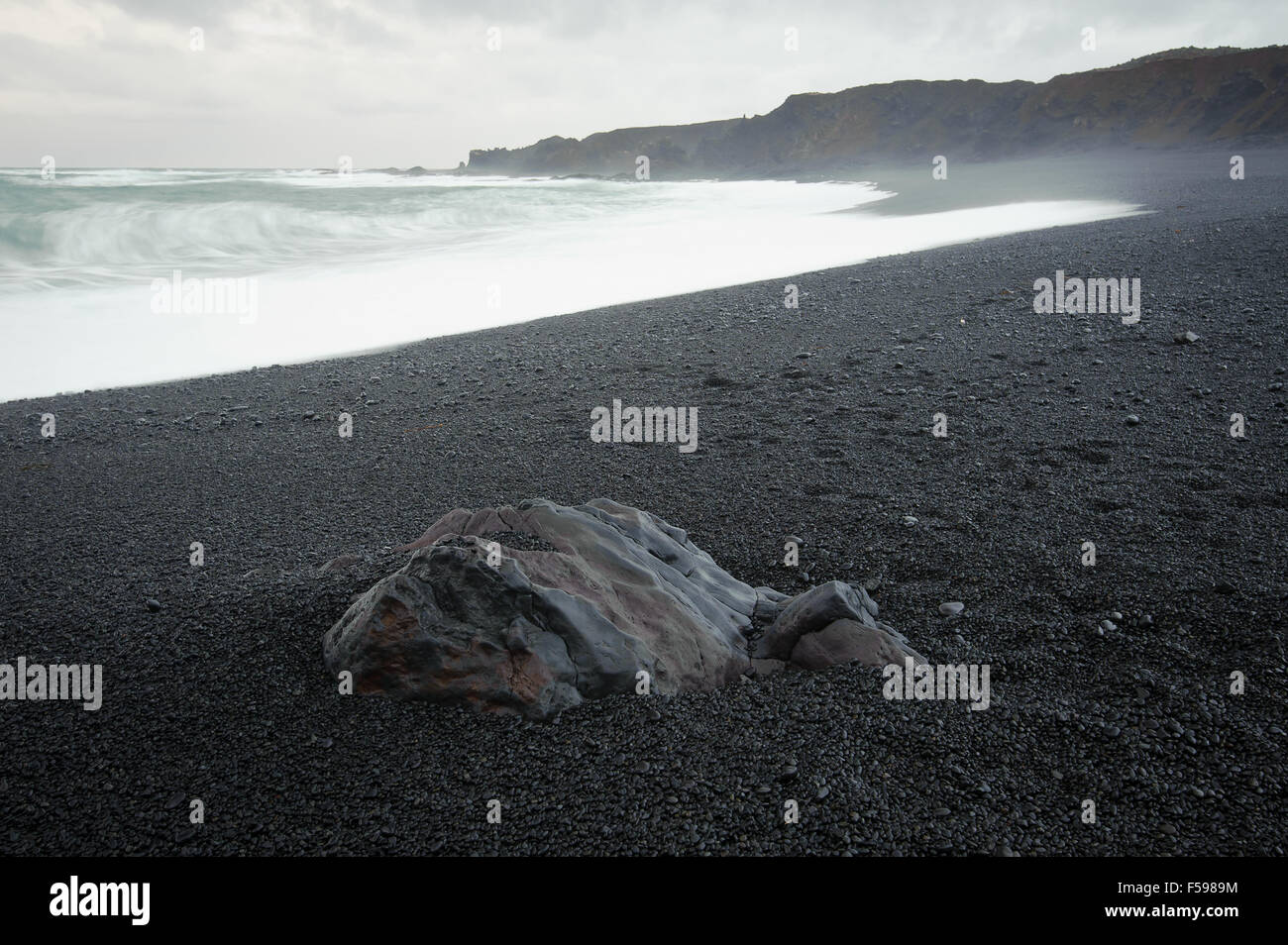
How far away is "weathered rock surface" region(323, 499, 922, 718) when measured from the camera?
315 cm

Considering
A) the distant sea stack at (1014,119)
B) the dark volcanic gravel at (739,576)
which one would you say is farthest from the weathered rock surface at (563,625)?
the distant sea stack at (1014,119)

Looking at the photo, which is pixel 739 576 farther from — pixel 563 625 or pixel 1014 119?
pixel 1014 119

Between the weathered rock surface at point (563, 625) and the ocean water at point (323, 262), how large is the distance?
304 inches

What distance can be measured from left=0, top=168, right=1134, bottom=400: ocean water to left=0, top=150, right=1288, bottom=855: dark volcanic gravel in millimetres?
2773

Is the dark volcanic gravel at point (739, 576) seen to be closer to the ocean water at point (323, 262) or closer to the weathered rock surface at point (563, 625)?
the weathered rock surface at point (563, 625)

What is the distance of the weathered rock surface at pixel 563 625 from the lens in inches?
124

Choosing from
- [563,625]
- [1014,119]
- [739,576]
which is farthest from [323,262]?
[1014,119]

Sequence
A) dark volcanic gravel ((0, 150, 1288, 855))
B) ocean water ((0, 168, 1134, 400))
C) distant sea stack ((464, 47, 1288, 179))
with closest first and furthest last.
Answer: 1. dark volcanic gravel ((0, 150, 1288, 855))
2. ocean water ((0, 168, 1134, 400))
3. distant sea stack ((464, 47, 1288, 179))

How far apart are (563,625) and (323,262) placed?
1962 cm

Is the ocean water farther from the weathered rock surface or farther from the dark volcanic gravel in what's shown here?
the weathered rock surface

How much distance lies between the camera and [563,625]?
10.8 feet

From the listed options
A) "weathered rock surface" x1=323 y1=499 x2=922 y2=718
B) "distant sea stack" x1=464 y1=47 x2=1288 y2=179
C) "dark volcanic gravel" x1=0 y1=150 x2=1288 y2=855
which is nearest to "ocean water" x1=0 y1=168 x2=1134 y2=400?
"dark volcanic gravel" x1=0 y1=150 x2=1288 y2=855

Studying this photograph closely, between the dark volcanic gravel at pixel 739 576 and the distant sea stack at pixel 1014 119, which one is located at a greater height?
the distant sea stack at pixel 1014 119
